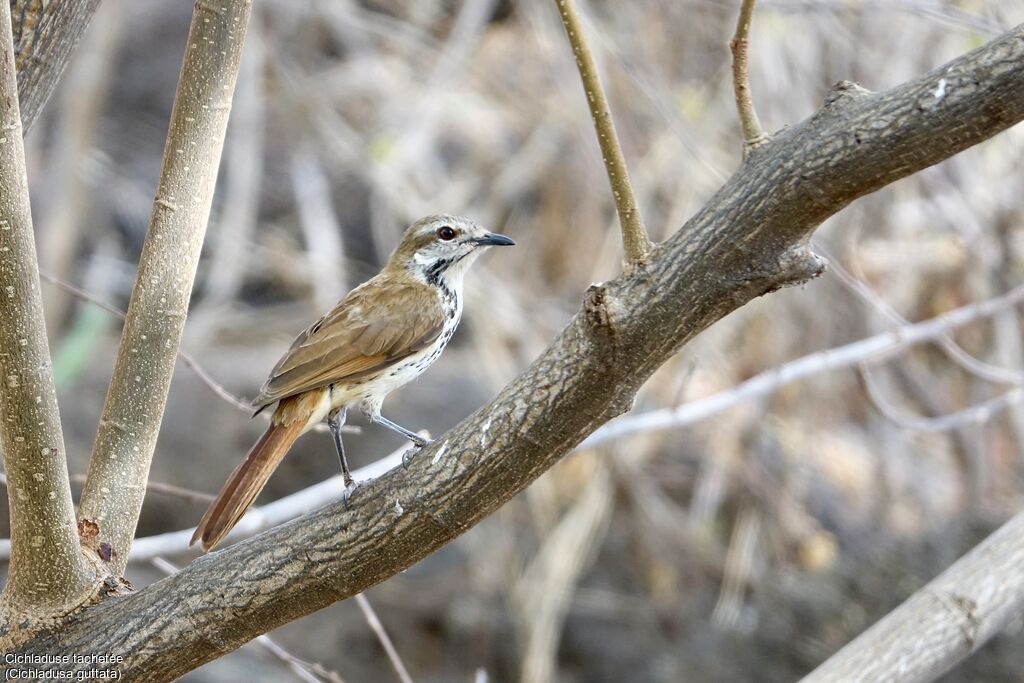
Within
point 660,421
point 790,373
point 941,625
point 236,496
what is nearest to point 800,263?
point 941,625

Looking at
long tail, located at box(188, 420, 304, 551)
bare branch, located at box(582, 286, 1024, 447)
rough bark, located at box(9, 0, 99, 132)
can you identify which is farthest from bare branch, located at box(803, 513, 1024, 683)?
rough bark, located at box(9, 0, 99, 132)

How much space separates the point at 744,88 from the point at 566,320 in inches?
191

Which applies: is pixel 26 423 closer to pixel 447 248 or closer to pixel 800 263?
pixel 800 263

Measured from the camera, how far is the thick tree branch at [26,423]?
7.43 ft

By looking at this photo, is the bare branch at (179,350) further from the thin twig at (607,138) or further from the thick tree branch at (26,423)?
the thin twig at (607,138)

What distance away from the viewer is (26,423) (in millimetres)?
2352

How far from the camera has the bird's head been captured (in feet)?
13.8

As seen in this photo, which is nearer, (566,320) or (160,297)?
(160,297)

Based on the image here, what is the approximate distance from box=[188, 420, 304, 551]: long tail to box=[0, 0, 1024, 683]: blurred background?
341 cm

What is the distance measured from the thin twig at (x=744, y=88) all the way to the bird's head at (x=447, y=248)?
6.01 feet

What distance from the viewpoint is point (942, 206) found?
6.34 m

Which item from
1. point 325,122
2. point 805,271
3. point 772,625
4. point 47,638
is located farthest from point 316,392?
point 325,122

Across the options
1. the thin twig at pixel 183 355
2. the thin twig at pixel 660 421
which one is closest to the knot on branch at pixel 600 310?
the thin twig at pixel 183 355

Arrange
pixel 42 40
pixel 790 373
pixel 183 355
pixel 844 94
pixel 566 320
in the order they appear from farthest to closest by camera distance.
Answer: pixel 566 320 < pixel 790 373 < pixel 183 355 < pixel 42 40 < pixel 844 94
